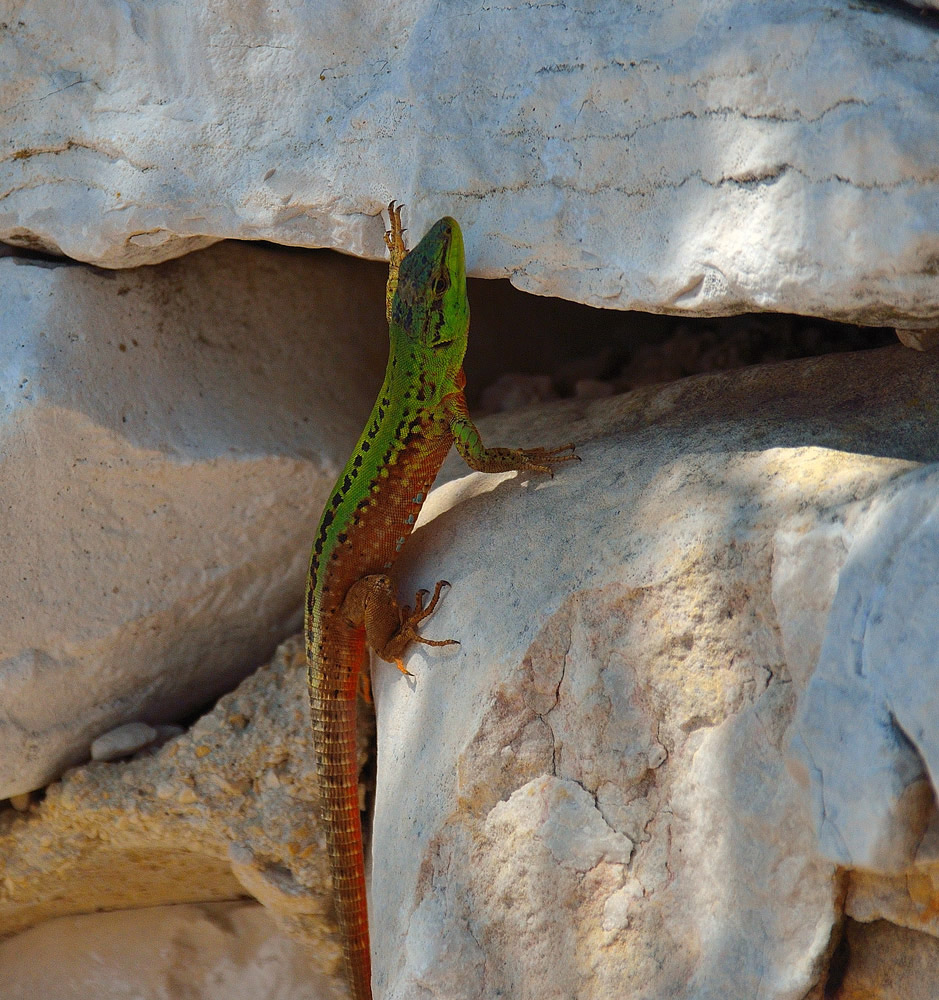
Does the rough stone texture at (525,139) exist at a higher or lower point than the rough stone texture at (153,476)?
higher

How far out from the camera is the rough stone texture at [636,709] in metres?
1.88

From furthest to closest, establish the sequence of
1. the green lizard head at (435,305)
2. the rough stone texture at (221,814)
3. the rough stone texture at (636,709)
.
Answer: the rough stone texture at (221,814) < the green lizard head at (435,305) < the rough stone texture at (636,709)

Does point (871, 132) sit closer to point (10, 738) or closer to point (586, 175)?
point (586, 175)

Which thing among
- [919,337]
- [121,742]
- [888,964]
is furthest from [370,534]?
[888,964]

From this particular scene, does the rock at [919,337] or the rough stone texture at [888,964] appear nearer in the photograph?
the rough stone texture at [888,964]

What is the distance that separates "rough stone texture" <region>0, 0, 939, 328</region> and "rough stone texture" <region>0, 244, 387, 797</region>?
319 mm

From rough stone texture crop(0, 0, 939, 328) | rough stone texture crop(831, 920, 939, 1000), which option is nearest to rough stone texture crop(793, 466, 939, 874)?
rough stone texture crop(831, 920, 939, 1000)

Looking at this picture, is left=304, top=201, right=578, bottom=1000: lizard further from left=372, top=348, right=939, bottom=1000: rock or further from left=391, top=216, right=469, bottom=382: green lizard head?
left=372, top=348, right=939, bottom=1000: rock

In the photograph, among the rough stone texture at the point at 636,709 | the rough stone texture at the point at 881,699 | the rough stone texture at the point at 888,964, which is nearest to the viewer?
the rough stone texture at the point at 881,699

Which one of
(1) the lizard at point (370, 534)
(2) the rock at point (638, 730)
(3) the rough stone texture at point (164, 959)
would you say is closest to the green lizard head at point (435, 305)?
(1) the lizard at point (370, 534)

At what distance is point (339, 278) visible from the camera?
382 cm

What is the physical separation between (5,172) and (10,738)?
1947mm

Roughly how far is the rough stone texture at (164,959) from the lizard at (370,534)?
63cm

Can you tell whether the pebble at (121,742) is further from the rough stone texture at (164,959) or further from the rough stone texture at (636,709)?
the rough stone texture at (636,709)
